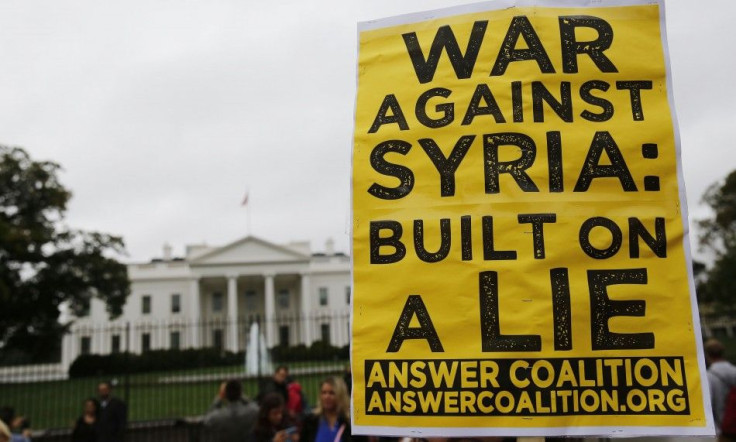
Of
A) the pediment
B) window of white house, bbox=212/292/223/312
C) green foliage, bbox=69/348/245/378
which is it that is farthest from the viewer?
window of white house, bbox=212/292/223/312

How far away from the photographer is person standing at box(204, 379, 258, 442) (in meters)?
7.19

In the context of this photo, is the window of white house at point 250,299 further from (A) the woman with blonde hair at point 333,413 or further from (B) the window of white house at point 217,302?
(A) the woman with blonde hair at point 333,413

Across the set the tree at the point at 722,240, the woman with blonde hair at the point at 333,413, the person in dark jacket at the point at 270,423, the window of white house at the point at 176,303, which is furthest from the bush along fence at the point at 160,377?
the window of white house at the point at 176,303

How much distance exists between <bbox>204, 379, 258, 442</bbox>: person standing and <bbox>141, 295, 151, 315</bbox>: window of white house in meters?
66.1

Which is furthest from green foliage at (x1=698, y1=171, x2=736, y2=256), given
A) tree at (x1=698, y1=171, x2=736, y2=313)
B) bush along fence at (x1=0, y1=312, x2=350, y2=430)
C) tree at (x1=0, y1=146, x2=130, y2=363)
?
tree at (x1=0, y1=146, x2=130, y2=363)

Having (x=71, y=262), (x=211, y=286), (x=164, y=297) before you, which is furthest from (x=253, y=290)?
(x=71, y=262)

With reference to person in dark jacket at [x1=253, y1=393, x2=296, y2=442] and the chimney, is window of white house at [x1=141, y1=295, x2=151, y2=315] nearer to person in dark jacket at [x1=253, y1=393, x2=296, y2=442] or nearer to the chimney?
the chimney

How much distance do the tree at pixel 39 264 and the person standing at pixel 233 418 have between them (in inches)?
1144

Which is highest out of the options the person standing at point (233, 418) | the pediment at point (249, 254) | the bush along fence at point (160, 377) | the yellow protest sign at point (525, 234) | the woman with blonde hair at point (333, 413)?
the pediment at point (249, 254)

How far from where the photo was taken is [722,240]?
137 feet

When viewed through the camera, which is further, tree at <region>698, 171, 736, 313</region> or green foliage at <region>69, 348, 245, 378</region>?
tree at <region>698, 171, 736, 313</region>

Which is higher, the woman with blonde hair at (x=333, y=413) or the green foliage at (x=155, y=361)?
the woman with blonde hair at (x=333, y=413)

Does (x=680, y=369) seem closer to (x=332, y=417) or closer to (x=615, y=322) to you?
(x=615, y=322)

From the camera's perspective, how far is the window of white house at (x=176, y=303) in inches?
2749
